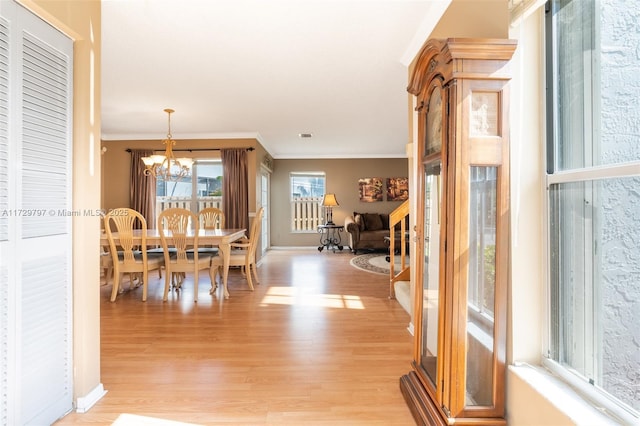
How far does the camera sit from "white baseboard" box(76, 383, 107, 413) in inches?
69.2

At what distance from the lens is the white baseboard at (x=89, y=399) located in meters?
1.76

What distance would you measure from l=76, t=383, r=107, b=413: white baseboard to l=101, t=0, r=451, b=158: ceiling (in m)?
2.43

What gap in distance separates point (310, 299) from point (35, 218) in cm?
279

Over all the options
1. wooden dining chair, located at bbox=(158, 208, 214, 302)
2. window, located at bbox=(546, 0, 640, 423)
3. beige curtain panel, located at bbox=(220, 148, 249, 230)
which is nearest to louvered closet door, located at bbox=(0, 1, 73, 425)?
wooden dining chair, located at bbox=(158, 208, 214, 302)

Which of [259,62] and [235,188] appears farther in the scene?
[235,188]

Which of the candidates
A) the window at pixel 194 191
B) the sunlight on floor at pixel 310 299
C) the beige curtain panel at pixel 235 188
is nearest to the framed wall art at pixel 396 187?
the beige curtain panel at pixel 235 188

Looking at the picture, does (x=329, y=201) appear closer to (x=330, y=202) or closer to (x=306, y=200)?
(x=330, y=202)

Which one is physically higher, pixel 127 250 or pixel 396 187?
pixel 396 187

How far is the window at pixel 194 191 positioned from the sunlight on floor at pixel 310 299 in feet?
11.0

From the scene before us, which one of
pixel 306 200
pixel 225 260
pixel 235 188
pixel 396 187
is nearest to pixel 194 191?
pixel 235 188

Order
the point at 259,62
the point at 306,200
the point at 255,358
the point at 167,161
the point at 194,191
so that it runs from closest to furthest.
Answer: the point at 255,358, the point at 259,62, the point at 167,161, the point at 194,191, the point at 306,200

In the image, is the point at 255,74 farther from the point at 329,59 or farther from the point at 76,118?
the point at 76,118

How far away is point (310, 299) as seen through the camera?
3854mm

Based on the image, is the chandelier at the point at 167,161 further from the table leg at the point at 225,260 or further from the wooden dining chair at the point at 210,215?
the table leg at the point at 225,260
